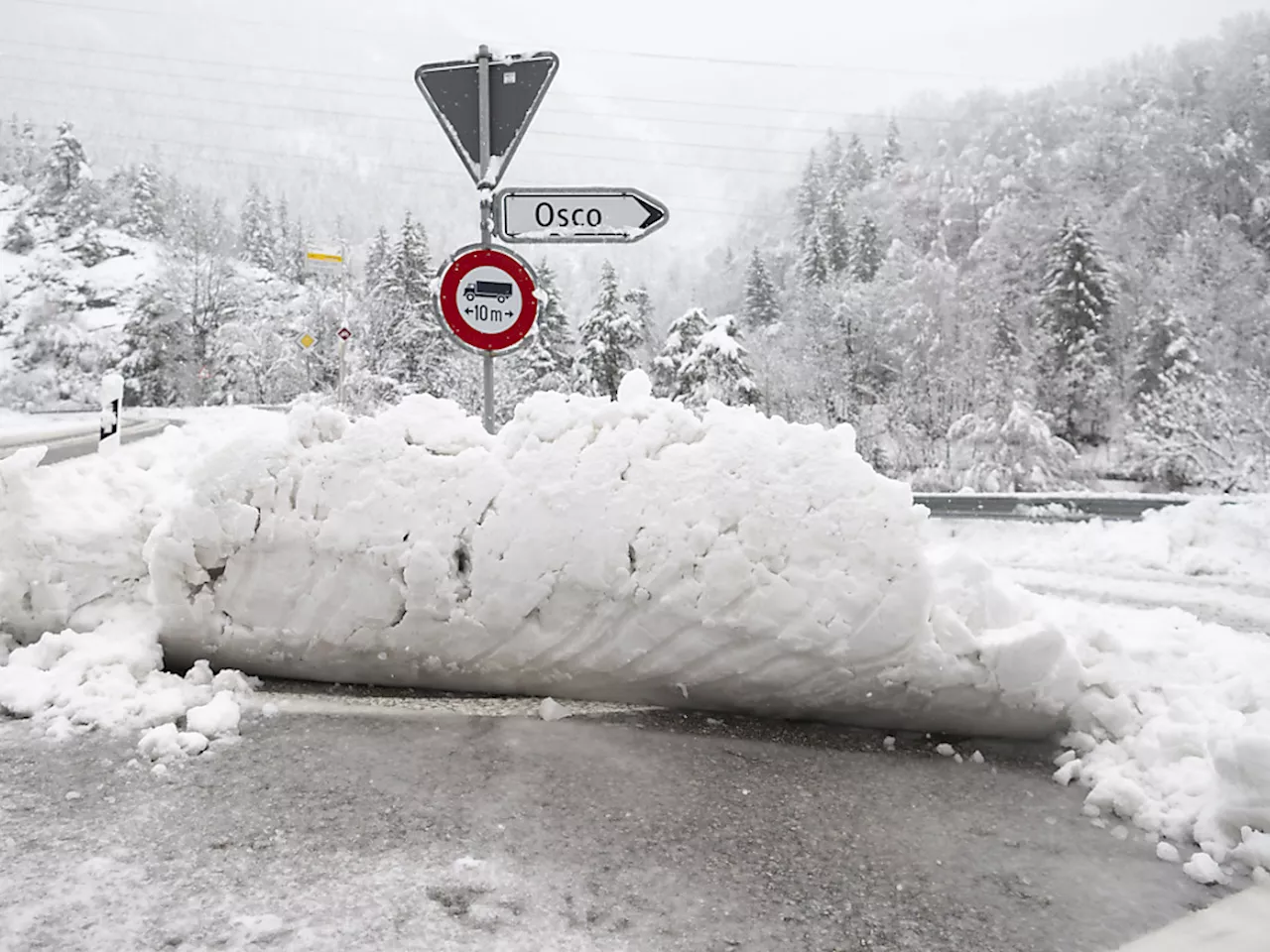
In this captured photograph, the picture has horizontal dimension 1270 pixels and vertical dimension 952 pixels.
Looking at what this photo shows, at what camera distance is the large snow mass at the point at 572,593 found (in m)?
3.10

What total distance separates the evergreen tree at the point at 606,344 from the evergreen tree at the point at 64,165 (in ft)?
210

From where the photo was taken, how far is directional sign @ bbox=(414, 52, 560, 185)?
15.0ft

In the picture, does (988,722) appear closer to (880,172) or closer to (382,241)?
(382,241)

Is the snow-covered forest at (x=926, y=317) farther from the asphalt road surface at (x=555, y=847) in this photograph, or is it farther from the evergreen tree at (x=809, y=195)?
the asphalt road surface at (x=555, y=847)

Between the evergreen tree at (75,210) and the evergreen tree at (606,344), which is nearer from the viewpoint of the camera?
the evergreen tree at (606,344)

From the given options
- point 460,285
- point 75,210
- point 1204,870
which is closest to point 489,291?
point 460,285

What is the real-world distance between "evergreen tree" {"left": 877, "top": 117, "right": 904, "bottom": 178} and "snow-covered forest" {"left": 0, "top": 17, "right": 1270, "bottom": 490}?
5.01 m

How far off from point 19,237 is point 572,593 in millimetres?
93211

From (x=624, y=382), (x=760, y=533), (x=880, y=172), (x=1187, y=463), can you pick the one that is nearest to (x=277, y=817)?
(x=760, y=533)

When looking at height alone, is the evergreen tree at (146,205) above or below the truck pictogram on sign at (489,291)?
above

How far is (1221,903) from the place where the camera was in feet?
7.04

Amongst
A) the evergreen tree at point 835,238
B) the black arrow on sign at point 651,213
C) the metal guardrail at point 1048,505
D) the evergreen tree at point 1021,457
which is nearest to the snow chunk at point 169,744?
the black arrow on sign at point 651,213

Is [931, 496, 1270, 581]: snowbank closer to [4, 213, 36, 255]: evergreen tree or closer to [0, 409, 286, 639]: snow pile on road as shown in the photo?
[0, 409, 286, 639]: snow pile on road

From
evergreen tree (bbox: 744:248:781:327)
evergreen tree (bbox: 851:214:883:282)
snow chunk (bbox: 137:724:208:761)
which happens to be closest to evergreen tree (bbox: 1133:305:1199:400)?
evergreen tree (bbox: 851:214:883:282)
